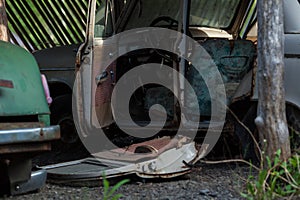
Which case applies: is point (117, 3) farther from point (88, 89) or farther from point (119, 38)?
point (88, 89)

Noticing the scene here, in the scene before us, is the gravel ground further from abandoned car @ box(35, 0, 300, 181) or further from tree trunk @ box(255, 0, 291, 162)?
tree trunk @ box(255, 0, 291, 162)

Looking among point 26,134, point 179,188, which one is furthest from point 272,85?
point 26,134

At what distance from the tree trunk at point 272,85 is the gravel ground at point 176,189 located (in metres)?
0.50

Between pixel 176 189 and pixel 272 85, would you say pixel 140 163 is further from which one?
pixel 272 85

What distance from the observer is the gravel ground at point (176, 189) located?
4508mm

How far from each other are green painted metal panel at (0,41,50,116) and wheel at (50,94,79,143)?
219 cm

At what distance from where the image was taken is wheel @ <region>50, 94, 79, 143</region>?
6535mm

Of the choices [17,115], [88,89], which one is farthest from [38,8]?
[17,115]

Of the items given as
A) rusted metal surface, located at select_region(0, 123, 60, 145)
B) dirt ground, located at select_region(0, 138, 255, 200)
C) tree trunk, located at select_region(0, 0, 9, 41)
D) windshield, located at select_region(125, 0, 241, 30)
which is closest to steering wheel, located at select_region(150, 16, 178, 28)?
windshield, located at select_region(125, 0, 241, 30)

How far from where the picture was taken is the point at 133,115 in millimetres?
6242

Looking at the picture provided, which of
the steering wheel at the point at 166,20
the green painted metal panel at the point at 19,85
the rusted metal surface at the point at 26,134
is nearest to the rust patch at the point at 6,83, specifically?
the green painted metal panel at the point at 19,85

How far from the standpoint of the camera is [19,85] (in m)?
4.08

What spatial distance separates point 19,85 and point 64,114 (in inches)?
97.6

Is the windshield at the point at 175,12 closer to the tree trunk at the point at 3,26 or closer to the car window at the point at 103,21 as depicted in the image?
the car window at the point at 103,21
